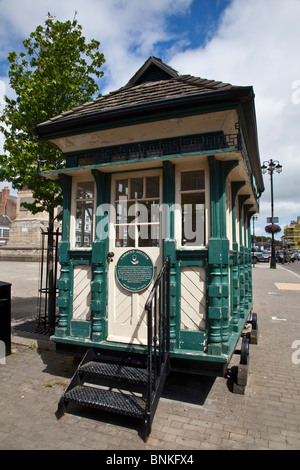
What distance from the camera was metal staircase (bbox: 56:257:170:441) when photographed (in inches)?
132

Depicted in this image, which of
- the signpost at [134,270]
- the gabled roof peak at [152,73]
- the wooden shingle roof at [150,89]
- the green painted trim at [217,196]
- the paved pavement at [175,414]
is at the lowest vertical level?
the paved pavement at [175,414]

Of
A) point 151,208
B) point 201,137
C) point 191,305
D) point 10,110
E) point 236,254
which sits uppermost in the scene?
point 10,110

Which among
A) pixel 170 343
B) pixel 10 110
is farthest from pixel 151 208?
pixel 10 110

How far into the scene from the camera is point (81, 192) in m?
5.18

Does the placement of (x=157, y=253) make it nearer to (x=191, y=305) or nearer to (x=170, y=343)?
(x=191, y=305)

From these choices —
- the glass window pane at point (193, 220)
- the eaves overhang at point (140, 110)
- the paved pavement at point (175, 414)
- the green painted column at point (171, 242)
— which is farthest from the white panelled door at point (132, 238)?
the paved pavement at point (175, 414)

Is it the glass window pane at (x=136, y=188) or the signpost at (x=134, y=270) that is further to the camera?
the glass window pane at (x=136, y=188)

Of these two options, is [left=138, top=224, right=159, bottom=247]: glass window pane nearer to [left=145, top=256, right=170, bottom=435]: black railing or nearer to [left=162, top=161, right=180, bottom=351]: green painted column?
[left=162, top=161, right=180, bottom=351]: green painted column

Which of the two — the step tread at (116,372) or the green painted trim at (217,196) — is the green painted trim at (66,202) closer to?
the step tread at (116,372)

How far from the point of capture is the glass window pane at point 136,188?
187 inches

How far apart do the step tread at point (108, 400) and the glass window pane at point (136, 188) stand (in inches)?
108

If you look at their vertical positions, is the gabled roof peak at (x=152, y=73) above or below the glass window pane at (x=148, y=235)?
above
